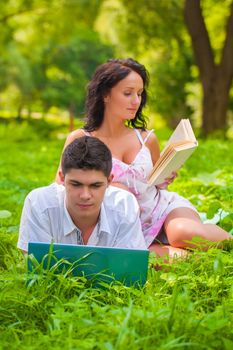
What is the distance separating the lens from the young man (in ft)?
11.9

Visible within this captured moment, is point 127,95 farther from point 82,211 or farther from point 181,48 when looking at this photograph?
point 181,48

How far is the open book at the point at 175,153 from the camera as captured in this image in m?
4.28

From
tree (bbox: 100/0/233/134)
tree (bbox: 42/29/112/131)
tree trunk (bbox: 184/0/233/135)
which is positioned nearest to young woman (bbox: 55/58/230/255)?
tree (bbox: 100/0/233/134)

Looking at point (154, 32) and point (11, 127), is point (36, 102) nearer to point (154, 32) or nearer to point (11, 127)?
point (11, 127)

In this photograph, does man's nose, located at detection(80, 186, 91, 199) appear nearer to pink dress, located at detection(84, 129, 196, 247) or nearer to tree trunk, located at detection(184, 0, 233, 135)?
pink dress, located at detection(84, 129, 196, 247)

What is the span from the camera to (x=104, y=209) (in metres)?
3.84

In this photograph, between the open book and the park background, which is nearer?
the park background

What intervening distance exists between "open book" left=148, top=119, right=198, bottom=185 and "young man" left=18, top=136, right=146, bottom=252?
0.53 m

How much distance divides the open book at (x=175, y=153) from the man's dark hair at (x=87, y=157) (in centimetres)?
72

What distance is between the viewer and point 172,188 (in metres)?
6.50

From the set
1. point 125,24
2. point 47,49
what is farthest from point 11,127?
point 47,49

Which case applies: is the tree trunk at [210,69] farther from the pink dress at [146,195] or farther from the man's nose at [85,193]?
the man's nose at [85,193]

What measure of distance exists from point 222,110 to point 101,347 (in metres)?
13.3

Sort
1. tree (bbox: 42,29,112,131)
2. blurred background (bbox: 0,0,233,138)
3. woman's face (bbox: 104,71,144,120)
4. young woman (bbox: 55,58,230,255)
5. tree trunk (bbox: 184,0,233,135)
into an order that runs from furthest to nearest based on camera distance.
→ tree (bbox: 42,29,112,131) < blurred background (bbox: 0,0,233,138) < tree trunk (bbox: 184,0,233,135) < woman's face (bbox: 104,71,144,120) < young woman (bbox: 55,58,230,255)
